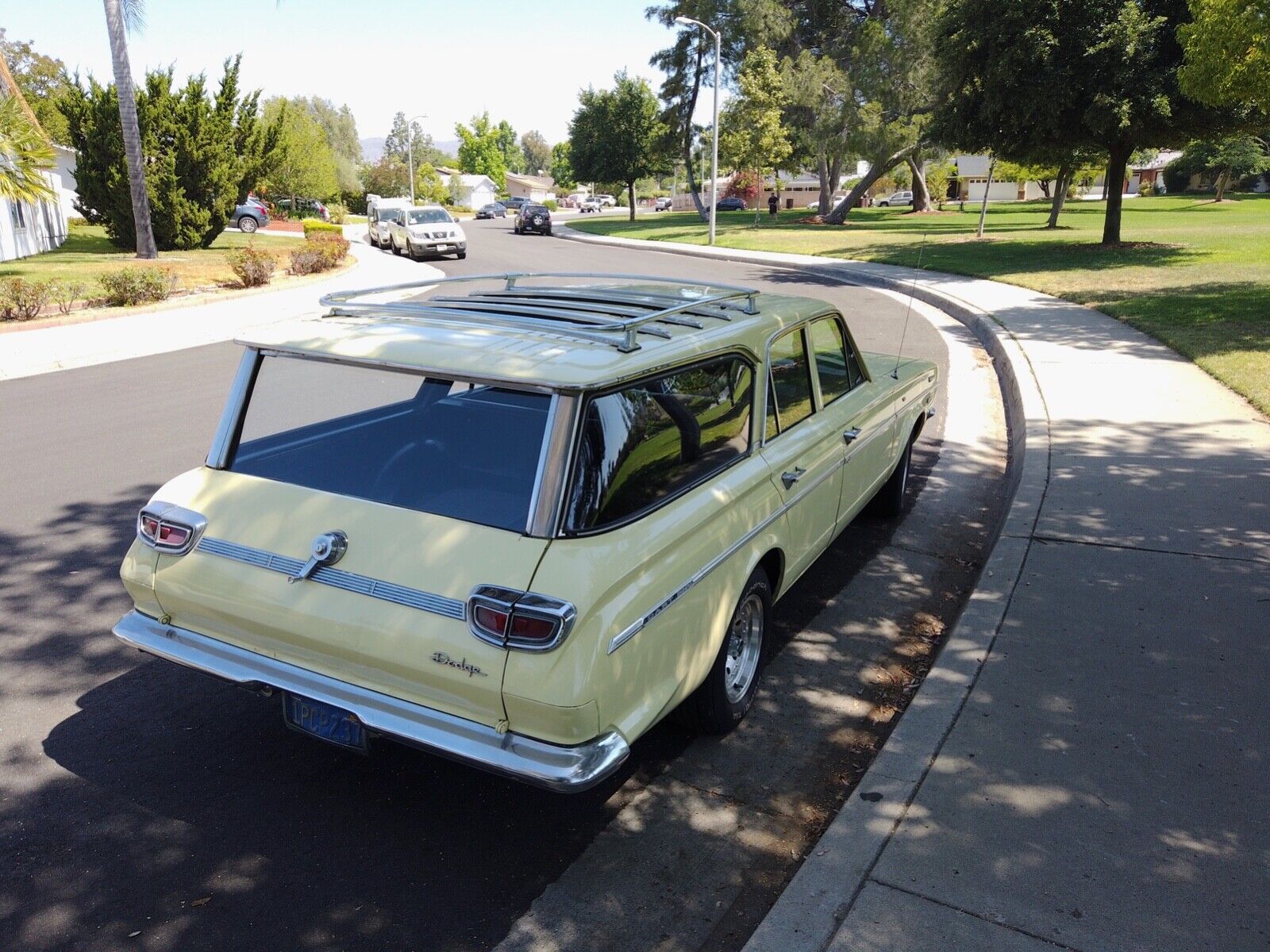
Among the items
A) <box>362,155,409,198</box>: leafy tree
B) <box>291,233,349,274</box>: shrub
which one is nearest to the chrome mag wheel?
<box>291,233,349,274</box>: shrub

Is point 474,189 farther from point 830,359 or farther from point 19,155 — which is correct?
point 830,359

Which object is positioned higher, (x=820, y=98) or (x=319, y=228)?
(x=820, y=98)

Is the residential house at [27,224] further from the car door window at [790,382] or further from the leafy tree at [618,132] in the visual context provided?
the leafy tree at [618,132]

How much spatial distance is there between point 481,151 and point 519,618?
139429mm

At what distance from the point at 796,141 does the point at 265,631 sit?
157 ft

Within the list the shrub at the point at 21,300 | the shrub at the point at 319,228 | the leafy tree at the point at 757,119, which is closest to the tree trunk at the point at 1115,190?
the leafy tree at the point at 757,119

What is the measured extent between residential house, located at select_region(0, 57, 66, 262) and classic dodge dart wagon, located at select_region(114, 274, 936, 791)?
21681mm

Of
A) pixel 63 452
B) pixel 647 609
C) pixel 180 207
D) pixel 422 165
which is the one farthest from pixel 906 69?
pixel 422 165

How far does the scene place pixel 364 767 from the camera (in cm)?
374

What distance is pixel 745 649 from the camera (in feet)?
13.5

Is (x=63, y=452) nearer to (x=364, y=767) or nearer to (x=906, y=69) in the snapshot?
(x=364, y=767)

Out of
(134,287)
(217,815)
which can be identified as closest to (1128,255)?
(134,287)

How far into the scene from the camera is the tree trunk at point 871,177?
42.0 meters

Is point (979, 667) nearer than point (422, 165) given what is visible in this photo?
Yes
